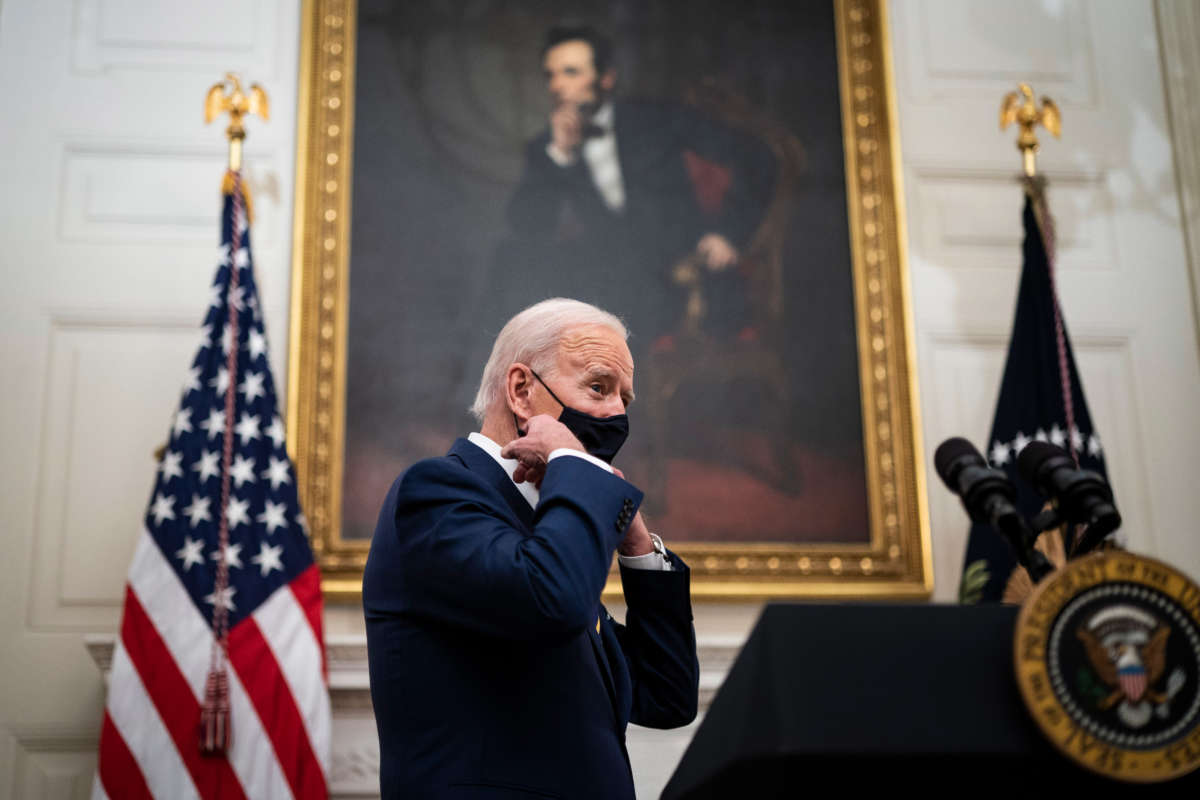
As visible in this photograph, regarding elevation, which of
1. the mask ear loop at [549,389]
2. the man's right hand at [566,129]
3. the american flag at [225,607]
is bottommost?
the american flag at [225,607]

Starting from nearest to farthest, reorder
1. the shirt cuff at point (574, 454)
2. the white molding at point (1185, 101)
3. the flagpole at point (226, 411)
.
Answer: the shirt cuff at point (574, 454) < the flagpole at point (226, 411) < the white molding at point (1185, 101)

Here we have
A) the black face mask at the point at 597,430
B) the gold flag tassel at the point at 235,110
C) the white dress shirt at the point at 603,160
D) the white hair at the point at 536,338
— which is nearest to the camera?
the black face mask at the point at 597,430

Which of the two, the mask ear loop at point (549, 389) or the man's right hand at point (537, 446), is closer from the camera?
the man's right hand at point (537, 446)

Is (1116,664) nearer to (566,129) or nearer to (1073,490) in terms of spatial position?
(1073,490)

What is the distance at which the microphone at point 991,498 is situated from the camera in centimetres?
154

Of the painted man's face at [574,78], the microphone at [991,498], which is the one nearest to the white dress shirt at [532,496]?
the microphone at [991,498]

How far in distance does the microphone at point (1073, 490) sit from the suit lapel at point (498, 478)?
942 millimetres

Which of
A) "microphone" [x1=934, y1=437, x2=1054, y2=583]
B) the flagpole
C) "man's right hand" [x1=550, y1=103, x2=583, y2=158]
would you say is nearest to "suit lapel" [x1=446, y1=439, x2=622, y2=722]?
"microphone" [x1=934, y1=437, x2=1054, y2=583]

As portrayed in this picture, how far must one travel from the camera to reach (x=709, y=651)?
178 inches

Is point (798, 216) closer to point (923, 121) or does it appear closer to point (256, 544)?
point (923, 121)

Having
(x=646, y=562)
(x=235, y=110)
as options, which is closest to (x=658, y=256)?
(x=235, y=110)

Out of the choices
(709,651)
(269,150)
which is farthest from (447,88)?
(709,651)

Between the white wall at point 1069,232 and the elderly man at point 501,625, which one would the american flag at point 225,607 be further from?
the white wall at point 1069,232

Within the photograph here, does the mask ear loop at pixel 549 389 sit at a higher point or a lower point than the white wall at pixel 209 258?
lower
